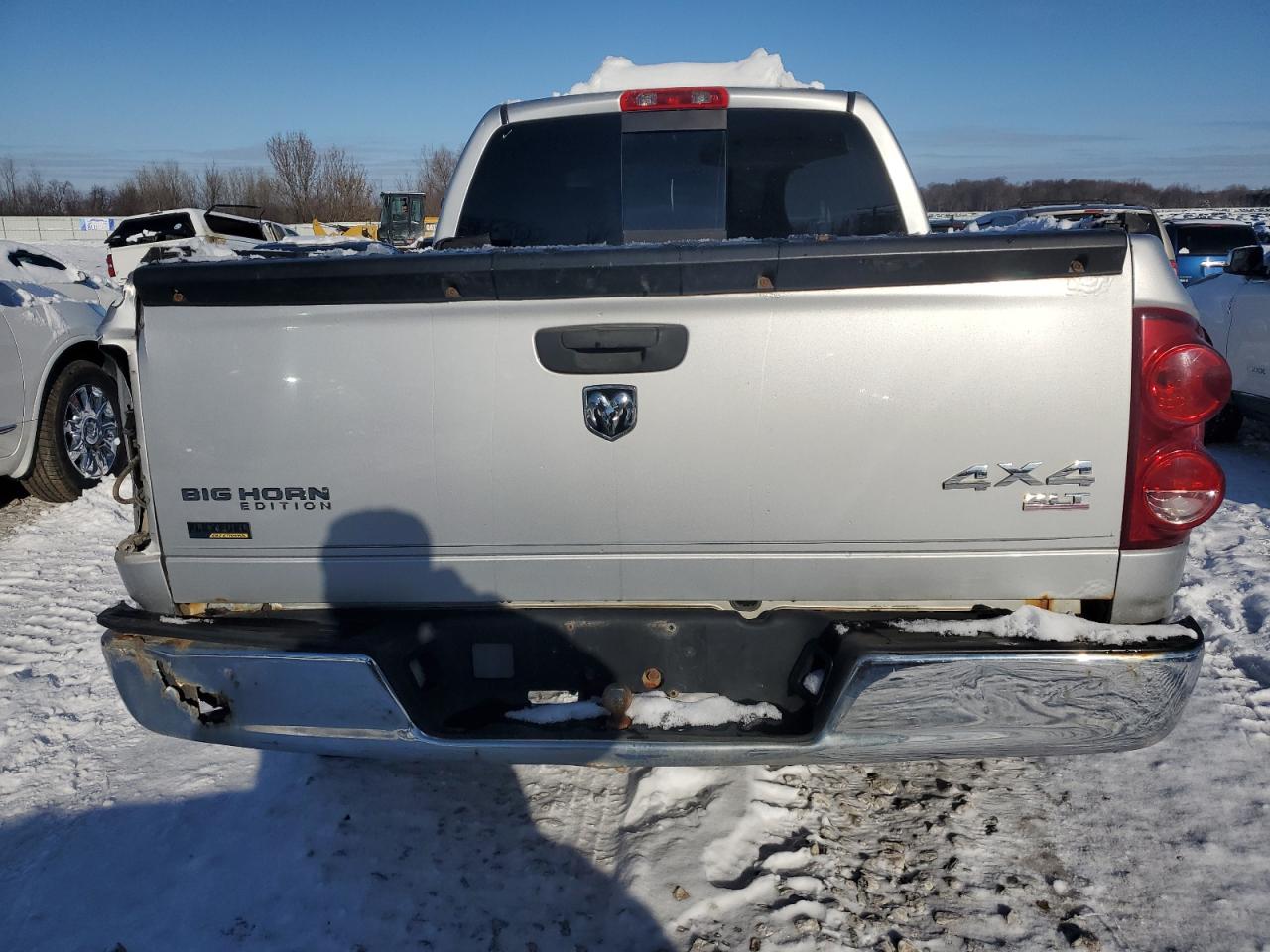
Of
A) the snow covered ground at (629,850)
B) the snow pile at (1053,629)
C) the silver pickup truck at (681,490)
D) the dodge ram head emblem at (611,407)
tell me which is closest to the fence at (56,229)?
the snow covered ground at (629,850)

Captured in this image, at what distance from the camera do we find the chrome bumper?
2.13 meters

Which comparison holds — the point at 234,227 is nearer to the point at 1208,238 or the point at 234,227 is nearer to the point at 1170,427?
the point at 1208,238

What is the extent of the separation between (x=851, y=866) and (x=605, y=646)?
1015 millimetres

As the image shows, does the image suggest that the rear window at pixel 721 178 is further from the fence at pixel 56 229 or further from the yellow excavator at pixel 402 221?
the fence at pixel 56 229

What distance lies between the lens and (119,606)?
8.34ft

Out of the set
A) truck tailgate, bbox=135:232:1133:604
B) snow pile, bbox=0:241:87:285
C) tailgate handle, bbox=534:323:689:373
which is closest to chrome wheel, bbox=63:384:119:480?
snow pile, bbox=0:241:87:285

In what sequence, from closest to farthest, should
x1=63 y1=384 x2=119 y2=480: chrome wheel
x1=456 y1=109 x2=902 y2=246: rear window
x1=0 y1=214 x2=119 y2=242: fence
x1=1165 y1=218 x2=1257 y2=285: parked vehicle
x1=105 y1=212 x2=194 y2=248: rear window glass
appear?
Answer: x1=456 y1=109 x2=902 y2=246: rear window, x1=63 y1=384 x2=119 y2=480: chrome wheel, x1=1165 y1=218 x2=1257 y2=285: parked vehicle, x1=105 y1=212 x2=194 y2=248: rear window glass, x1=0 y1=214 x2=119 y2=242: fence

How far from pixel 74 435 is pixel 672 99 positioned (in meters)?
5.37

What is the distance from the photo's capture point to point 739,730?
2.37 meters

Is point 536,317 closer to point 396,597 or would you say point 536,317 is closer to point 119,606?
point 396,597

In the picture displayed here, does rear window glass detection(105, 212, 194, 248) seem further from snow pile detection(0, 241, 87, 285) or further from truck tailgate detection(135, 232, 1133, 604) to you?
truck tailgate detection(135, 232, 1133, 604)

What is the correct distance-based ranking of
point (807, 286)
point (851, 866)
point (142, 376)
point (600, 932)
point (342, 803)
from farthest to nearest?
1. point (342, 803)
2. point (851, 866)
3. point (600, 932)
4. point (142, 376)
5. point (807, 286)

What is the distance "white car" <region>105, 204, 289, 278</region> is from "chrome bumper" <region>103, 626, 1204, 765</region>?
1723 cm

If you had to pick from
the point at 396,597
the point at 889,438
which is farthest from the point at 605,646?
the point at 889,438
